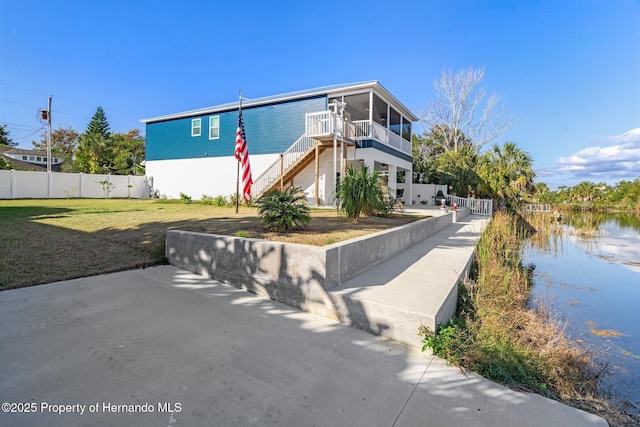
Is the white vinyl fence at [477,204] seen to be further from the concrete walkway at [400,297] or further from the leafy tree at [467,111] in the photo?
the concrete walkway at [400,297]

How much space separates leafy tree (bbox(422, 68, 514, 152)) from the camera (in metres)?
29.6

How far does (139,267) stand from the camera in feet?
17.3

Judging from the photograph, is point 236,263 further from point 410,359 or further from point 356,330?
point 410,359

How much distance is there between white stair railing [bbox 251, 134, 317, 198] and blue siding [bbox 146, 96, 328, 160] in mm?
755

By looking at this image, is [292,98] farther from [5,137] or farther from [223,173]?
[5,137]

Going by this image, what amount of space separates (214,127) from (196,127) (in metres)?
1.63

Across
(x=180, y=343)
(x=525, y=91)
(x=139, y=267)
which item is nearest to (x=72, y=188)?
(x=139, y=267)

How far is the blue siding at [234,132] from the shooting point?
640 inches

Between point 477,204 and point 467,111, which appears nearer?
point 477,204

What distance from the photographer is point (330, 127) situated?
1305 cm

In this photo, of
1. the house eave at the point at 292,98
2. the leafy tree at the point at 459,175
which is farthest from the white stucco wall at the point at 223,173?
the leafy tree at the point at 459,175

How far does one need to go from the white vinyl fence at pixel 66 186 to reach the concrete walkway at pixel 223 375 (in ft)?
69.3

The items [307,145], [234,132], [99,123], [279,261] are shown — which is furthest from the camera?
[99,123]

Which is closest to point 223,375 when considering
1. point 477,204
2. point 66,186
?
point 477,204
